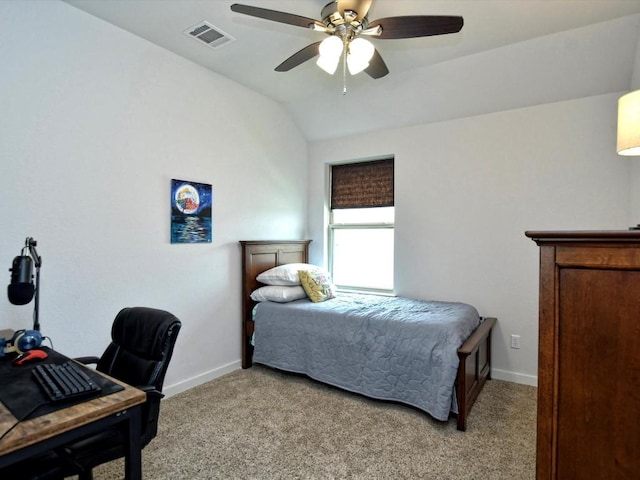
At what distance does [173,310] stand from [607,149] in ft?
12.6

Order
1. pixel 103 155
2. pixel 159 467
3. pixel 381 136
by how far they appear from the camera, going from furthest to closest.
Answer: pixel 381 136
pixel 103 155
pixel 159 467

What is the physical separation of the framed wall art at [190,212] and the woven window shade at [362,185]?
173cm

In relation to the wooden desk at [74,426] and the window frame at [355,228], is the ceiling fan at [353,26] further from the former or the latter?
the window frame at [355,228]

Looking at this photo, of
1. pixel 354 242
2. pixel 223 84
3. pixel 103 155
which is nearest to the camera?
pixel 103 155

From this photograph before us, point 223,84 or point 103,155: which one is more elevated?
point 223,84

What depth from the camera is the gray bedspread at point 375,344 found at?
2.47 meters

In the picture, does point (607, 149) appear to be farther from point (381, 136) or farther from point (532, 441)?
point (532, 441)

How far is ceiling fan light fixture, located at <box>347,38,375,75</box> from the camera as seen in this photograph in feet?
6.53

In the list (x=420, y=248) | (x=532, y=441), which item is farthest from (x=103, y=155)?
(x=532, y=441)

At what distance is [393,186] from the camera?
13.0ft

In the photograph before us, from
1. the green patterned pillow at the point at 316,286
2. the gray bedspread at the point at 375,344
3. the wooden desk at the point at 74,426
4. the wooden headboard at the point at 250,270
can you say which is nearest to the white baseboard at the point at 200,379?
the wooden headboard at the point at 250,270

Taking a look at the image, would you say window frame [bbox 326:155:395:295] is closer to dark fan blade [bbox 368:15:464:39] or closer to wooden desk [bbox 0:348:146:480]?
dark fan blade [bbox 368:15:464:39]

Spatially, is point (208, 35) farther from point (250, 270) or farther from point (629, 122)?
point (629, 122)

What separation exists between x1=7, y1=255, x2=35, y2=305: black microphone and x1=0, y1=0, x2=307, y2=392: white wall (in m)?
0.63
